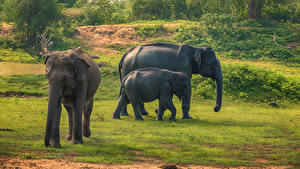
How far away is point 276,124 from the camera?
1758cm

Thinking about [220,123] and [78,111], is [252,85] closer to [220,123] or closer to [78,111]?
[220,123]

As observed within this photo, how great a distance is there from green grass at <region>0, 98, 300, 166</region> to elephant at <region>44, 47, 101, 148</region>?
0.43 meters

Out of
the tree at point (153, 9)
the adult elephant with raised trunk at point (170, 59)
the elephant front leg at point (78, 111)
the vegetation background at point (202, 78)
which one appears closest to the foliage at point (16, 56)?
the vegetation background at point (202, 78)

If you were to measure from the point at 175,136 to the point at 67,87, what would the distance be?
404 cm

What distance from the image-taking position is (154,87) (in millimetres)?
17062

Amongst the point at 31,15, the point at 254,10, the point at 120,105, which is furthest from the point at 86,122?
the point at 254,10

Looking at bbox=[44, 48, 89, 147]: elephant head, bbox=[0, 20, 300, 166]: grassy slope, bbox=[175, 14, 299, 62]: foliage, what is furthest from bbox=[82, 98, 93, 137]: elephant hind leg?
bbox=[175, 14, 299, 62]: foliage

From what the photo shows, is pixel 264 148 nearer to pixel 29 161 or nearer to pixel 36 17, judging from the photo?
pixel 29 161

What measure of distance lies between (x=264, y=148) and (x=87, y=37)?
30.6 meters

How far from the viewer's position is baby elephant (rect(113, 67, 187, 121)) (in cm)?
1698

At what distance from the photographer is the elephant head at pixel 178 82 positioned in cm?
1708

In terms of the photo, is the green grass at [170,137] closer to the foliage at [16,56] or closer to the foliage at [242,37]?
the foliage at [16,56]

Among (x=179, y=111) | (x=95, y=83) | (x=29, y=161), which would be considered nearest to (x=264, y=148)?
(x=95, y=83)

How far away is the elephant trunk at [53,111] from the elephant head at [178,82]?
6515 millimetres
